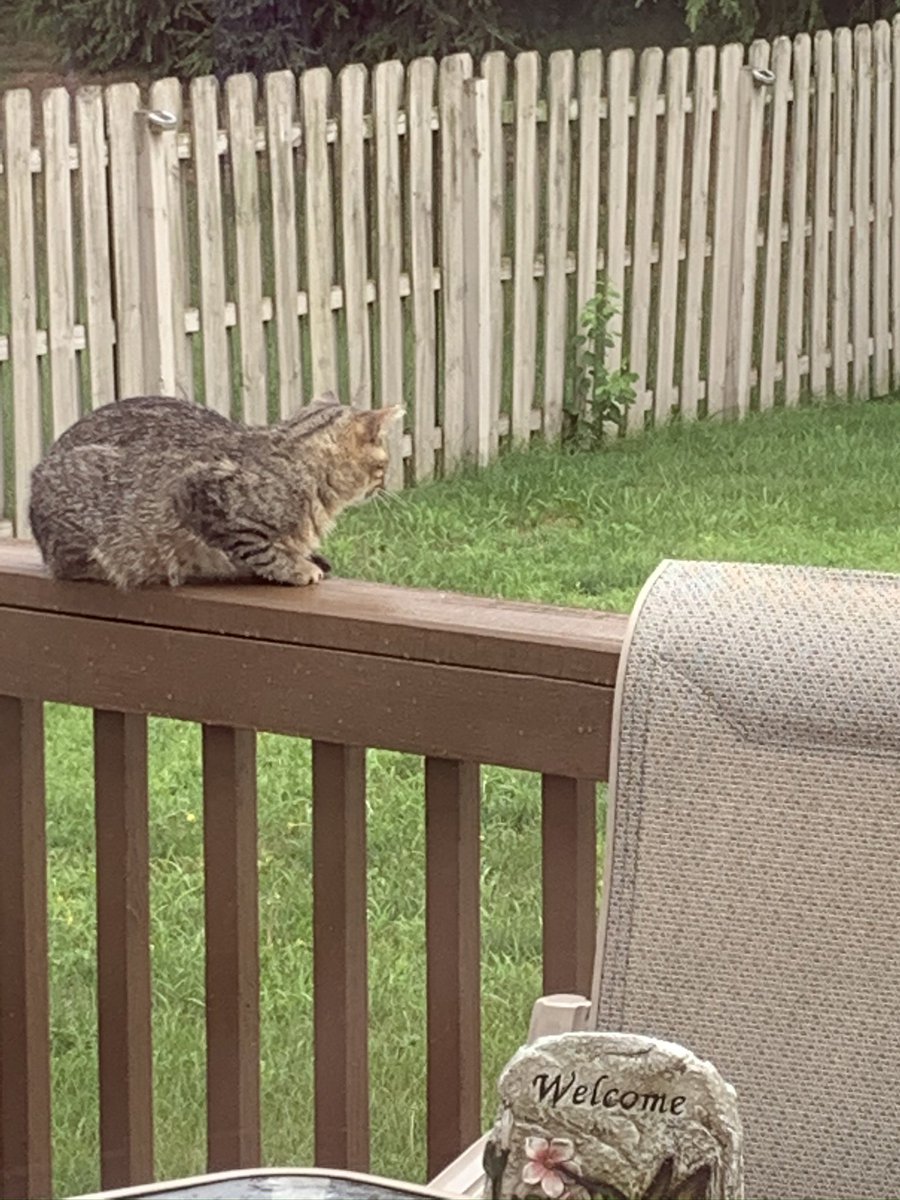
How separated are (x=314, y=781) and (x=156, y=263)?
8.85 feet

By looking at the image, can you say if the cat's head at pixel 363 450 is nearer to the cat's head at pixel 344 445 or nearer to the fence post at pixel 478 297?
the cat's head at pixel 344 445

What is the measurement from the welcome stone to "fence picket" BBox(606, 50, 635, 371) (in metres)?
4.06

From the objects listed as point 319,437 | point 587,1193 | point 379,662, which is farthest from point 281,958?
point 587,1193

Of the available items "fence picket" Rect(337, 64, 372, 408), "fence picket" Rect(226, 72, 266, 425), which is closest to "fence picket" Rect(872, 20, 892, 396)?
"fence picket" Rect(337, 64, 372, 408)

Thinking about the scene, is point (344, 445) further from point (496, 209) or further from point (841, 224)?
point (841, 224)

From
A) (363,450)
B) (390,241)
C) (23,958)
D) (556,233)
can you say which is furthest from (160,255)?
(23,958)

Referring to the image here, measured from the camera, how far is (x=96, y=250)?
385cm

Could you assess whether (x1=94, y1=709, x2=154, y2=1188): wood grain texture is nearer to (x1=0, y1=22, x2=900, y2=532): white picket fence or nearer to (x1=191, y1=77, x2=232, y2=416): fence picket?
(x1=0, y1=22, x2=900, y2=532): white picket fence

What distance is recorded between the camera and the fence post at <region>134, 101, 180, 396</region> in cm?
391

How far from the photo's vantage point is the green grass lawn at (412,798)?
2.02m

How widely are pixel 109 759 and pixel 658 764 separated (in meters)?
0.41

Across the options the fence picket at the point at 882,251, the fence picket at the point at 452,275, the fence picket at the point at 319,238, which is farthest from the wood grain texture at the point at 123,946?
the fence picket at the point at 882,251

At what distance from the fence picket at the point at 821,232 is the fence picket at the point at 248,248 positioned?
1734 mm

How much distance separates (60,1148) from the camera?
189cm
